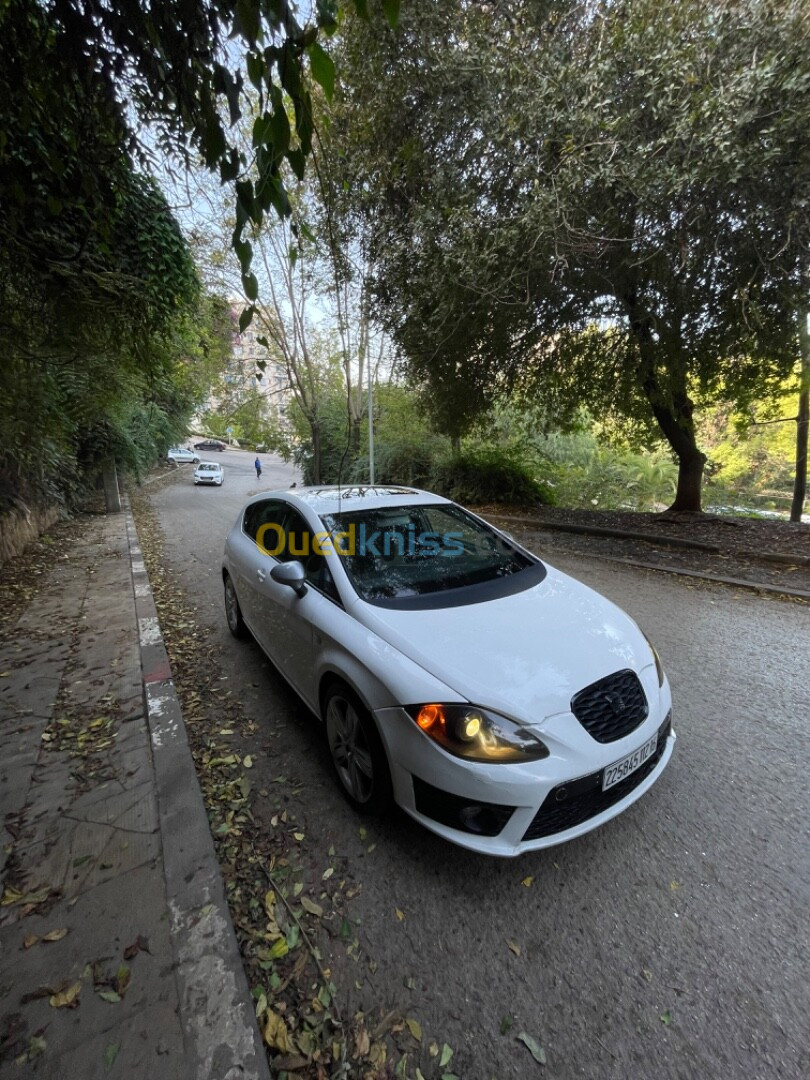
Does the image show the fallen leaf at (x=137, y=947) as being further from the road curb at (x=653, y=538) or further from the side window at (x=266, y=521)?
the road curb at (x=653, y=538)

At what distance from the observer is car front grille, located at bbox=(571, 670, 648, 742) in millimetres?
1870

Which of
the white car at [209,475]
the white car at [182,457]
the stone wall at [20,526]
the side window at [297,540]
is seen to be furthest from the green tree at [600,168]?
the white car at [182,457]

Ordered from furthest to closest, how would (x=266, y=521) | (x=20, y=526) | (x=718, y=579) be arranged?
1. (x=20, y=526)
2. (x=718, y=579)
3. (x=266, y=521)

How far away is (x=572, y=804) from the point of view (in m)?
1.82

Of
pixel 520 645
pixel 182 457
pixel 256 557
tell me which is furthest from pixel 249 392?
pixel 182 457

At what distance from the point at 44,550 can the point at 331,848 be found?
8360 mm

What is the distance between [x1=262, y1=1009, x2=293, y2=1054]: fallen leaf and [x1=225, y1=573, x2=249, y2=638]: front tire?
300cm

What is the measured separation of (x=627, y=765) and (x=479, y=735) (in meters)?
0.71

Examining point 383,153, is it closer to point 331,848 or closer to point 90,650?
point 90,650

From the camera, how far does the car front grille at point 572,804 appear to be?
1.77m

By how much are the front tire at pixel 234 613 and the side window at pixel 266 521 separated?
0.59 metres

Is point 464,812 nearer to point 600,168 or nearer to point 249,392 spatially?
point 600,168

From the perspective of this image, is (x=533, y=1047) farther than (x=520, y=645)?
No

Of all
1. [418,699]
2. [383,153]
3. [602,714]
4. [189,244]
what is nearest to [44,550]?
[189,244]
